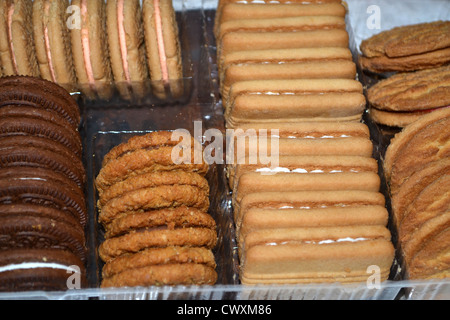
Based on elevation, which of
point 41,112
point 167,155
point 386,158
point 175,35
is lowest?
point 386,158

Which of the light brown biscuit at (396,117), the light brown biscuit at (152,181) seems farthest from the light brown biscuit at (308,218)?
the light brown biscuit at (396,117)

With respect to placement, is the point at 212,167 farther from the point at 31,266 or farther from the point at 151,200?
the point at 31,266

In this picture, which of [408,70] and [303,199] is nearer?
[303,199]

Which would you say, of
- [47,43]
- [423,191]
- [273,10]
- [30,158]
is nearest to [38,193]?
[30,158]

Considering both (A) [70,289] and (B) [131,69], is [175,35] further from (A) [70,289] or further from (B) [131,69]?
(A) [70,289]

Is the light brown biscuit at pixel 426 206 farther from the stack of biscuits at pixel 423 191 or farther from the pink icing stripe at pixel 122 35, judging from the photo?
the pink icing stripe at pixel 122 35

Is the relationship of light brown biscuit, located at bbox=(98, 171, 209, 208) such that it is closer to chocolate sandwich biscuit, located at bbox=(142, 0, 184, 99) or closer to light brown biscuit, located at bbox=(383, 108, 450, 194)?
chocolate sandwich biscuit, located at bbox=(142, 0, 184, 99)

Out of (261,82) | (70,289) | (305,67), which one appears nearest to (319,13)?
(305,67)
